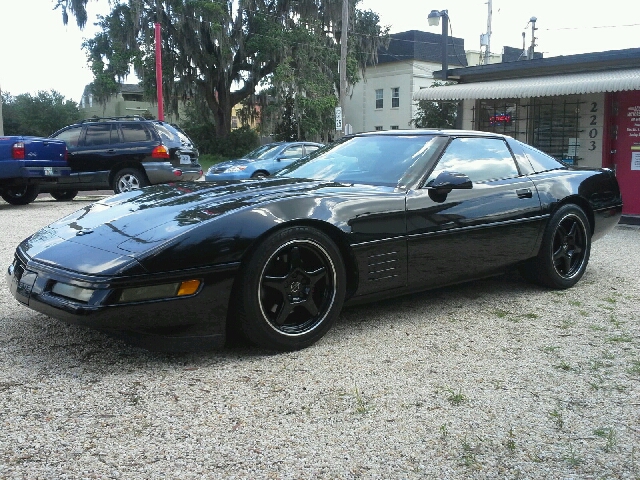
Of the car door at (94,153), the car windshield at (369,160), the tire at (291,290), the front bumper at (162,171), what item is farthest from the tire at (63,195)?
the tire at (291,290)

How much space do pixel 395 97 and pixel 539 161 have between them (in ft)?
A: 136

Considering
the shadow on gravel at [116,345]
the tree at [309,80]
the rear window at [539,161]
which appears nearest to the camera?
the shadow on gravel at [116,345]

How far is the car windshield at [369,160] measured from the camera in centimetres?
469

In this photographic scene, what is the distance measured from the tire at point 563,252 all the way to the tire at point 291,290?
210cm

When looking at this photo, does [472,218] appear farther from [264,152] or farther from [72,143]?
[264,152]

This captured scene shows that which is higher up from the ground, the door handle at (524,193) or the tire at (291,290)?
the door handle at (524,193)

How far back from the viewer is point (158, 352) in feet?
12.6

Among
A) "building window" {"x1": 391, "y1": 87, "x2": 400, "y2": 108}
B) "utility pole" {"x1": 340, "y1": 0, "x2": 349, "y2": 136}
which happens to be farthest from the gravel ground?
"building window" {"x1": 391, "y1": 87, "x2": 400, "y2": 108}

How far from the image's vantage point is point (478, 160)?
5.12 metres

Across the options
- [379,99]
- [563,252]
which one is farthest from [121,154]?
[379,99]

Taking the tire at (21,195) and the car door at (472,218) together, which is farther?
the tire at (21,195)

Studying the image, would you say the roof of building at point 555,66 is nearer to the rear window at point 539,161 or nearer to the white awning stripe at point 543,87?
the white awning stripe at point 543,87

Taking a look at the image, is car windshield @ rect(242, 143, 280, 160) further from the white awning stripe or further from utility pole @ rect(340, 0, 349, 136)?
utility pole @ rect(340, 0, 349, 136)

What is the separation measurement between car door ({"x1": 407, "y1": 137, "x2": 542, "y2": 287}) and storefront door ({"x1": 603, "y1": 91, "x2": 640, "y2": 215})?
6.21 m
